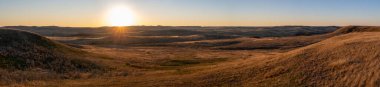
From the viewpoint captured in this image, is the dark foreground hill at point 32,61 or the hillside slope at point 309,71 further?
the dark foreground hill at point 32,61

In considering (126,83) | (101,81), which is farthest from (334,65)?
(101,81)

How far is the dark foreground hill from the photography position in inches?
1307

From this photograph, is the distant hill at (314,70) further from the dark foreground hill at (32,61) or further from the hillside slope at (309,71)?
the dark foreground hill at (32,61)

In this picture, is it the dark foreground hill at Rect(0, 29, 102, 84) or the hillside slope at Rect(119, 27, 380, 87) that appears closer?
the hillside slope at Rect(119, 27, 380, 87)

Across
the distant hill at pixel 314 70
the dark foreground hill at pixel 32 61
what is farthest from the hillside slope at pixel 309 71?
the dark foreground hill at pixel 32 61

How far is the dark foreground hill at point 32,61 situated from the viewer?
33188mm

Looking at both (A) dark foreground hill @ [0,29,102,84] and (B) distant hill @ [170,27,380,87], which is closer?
(B) distant hill @ [170,27,380,87]

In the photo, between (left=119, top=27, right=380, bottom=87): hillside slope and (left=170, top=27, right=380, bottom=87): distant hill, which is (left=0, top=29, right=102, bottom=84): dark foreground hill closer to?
(left=119, top=27, right=380, bottom=87): hillside slope

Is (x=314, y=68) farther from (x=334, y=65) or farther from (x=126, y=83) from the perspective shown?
(x=126, y=83)

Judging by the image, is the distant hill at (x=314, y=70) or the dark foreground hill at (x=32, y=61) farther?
the dark foreground hill at (x=32, y=61)

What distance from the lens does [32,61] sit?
3891cm

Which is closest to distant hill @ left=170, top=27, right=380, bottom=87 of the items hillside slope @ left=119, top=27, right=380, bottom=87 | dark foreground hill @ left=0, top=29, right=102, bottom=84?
hillside slope @ left=119, top=27, right=380, bottom=87

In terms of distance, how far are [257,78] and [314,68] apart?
3.58m

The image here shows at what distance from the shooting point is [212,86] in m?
27.6
